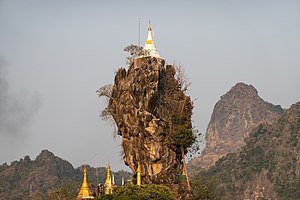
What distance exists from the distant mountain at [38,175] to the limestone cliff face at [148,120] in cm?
7016

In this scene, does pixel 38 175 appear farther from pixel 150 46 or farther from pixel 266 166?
pixel 150 46

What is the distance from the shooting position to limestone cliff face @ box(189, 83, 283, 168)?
493ft

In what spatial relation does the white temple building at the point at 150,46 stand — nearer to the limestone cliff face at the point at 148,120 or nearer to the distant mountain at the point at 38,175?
the limestone cliff face at the point at 148,120

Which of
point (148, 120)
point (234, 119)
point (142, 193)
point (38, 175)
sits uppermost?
point (234, 119)

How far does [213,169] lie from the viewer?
113438 millimetres

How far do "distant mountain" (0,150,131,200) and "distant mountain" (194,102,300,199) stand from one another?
1694 centimetres

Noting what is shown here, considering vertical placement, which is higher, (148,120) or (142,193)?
(148,120)

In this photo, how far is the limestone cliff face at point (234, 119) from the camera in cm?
15025

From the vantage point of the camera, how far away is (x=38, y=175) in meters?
112

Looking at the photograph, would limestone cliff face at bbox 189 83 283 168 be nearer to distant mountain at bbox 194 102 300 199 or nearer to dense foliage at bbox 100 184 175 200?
distant mountain at bbox 194 102 300 199

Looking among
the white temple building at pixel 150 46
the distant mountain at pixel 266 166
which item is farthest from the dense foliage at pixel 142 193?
the distant mountain at pixel 266 166

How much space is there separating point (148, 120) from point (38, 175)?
78.5 m

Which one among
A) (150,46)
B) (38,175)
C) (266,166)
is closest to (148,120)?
(150,46)

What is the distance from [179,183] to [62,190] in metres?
10.5
